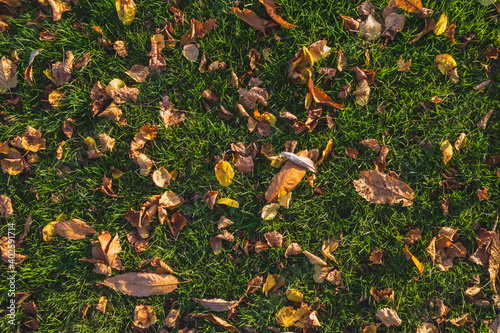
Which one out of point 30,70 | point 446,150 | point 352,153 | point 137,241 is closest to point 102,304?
point 137,241

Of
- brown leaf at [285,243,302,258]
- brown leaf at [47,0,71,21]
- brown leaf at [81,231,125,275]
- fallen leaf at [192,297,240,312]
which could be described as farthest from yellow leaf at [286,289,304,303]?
brown leaf at [47,0,71,21]

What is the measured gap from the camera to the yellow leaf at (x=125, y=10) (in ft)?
7.46

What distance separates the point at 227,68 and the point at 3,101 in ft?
5.68

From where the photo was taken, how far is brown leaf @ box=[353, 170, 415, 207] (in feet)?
7.02

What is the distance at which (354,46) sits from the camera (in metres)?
2.24

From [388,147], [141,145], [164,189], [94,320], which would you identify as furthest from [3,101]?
[388,147]

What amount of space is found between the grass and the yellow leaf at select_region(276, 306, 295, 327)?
0.21 feet

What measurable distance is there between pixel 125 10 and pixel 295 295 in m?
2.44

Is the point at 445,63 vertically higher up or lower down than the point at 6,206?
higher up

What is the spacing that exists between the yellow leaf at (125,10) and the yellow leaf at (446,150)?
2496 mm

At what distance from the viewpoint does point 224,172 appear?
213 cm

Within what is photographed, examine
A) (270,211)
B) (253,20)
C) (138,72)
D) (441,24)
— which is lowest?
(270,211)

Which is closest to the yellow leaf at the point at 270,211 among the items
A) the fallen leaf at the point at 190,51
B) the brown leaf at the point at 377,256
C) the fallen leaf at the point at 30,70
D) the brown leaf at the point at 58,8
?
the brown leaf at the point at 377,256

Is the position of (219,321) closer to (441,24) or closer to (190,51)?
(190,51)
